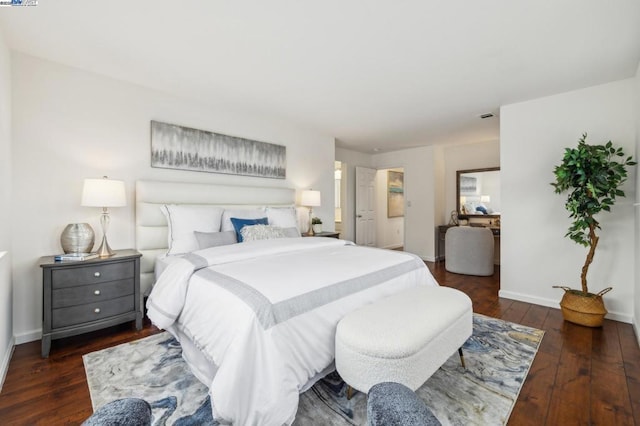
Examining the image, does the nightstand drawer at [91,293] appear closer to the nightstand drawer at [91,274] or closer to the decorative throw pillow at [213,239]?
Answer: the nightstand drawer at [91,274]

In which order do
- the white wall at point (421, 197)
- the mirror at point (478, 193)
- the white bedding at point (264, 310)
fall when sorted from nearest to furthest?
the white bedding at point (264, 310)
the mirror at point (478, 193)
the white wall at point (421, 197)

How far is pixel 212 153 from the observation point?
351 centimetres

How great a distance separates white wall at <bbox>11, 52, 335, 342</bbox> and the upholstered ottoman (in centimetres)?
258

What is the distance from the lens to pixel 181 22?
2.00m

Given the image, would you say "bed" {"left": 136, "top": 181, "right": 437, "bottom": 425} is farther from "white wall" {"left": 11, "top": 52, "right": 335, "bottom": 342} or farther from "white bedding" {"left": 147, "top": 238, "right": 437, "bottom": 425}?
"white wall" {"left": 11, "top": 52, "right": 335, "bottom": 342}

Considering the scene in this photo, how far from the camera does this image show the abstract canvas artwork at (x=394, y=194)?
7.55 m

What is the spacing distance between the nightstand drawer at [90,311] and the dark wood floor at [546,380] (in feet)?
0.71

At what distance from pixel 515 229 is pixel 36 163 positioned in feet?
16.4

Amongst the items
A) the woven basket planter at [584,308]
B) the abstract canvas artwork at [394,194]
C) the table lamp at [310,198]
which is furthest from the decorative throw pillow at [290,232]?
the abstract canvas artwork at [394,194]

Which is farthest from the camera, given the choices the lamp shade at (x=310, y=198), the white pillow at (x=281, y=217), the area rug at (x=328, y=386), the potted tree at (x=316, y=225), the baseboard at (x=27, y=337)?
the potted tree at (x=316, y=225)

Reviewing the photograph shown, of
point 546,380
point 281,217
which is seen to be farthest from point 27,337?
point 546,380

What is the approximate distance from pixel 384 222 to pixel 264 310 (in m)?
6.23

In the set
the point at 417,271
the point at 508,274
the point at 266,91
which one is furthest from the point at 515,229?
the point at 266,91

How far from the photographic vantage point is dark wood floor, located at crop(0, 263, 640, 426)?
1.58 m
